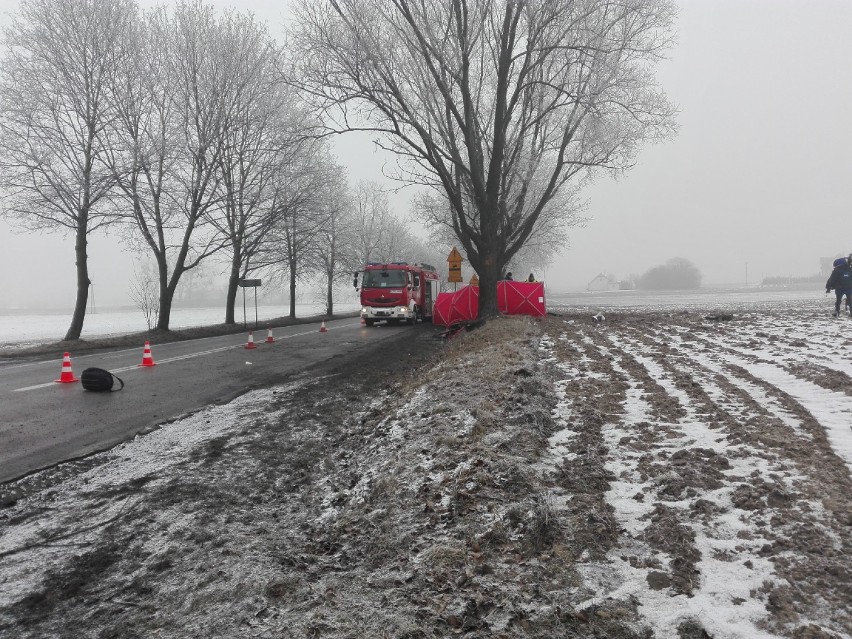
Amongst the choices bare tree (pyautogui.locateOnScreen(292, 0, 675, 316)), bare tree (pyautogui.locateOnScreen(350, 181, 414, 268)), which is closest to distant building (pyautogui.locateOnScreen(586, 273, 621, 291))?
bare tree (pyautogui.locateOnScreen(350, 181, 414, 268))

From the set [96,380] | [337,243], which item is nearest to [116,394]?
[96,380]

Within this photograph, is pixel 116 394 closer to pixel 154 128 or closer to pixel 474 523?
pixel 474 523

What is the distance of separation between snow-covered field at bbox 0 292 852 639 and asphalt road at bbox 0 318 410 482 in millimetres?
612

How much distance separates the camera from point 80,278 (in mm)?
20609

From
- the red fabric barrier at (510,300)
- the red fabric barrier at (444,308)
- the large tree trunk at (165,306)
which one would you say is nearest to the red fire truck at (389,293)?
the red fabric barrier at (444,308)

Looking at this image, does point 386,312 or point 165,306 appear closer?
Answer: point 165,306

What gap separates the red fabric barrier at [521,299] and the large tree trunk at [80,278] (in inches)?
625

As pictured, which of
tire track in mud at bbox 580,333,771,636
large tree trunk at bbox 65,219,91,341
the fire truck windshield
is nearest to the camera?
tire track in mud at bbox 580,333,771,636

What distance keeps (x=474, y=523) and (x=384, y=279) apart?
24.0 meters

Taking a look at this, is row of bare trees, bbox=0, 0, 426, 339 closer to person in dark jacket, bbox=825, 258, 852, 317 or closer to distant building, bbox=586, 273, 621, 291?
person in dark jacket, bbox=825, 258, 852, 317

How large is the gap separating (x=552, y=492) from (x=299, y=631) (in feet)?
6.51

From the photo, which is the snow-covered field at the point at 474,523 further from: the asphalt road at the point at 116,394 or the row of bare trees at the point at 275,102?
the row of bare trees at the point at 275,102

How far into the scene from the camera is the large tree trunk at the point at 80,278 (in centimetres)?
1976

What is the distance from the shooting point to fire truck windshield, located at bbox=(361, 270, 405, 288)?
2694 centimetres
